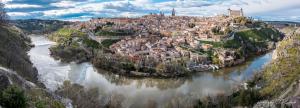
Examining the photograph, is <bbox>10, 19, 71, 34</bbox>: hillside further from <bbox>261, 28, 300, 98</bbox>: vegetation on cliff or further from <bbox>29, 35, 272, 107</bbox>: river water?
<bbox>261, 28, 300, 98</bbox>: vegetation on cliff

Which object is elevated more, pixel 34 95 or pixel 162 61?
pixel 34 95

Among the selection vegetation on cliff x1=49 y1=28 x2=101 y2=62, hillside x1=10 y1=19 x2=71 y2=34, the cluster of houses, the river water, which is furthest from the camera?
hillside x1=10 y1=19 x2=71 y2=34

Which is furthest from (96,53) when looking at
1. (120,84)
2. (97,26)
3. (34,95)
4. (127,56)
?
(34,95)

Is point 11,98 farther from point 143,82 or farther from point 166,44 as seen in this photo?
point 166,44

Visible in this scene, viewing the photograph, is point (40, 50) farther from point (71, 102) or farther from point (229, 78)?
point (71, 102)

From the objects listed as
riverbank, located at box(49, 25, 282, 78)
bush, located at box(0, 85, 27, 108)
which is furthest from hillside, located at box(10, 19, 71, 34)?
bush, located at box(0, 85, 27, 108)

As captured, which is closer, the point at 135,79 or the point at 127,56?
the point at 135,79

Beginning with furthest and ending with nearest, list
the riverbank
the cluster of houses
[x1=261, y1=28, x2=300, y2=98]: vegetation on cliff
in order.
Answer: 1. the cluster of houses
2. the riverbank
3. [x1=261, y1=28, x2=300, y2=98]: vegetation on cliff

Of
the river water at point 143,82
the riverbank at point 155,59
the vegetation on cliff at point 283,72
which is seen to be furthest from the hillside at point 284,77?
the riverbank at point 155,59
